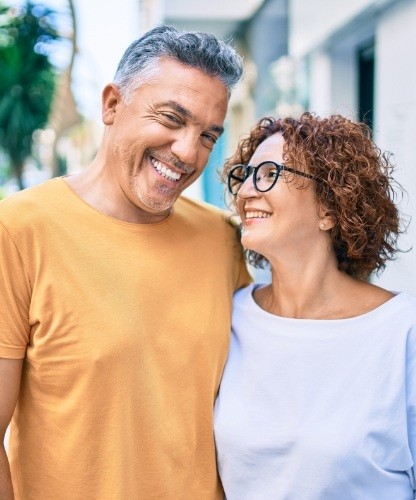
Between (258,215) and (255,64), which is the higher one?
(255,64)

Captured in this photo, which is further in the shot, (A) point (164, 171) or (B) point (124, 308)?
(A) point (164, 171)

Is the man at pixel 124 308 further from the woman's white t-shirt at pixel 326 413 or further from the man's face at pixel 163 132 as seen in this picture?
the woman's white t-shirt at pixel 326 413

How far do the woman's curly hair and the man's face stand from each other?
281 millimetres

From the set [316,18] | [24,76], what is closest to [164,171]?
[316,18]

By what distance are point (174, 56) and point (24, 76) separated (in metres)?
13.5

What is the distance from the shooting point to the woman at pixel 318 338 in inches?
72.5

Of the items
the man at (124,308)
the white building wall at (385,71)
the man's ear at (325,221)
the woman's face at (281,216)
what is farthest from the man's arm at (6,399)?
the white building wall at (385,71)

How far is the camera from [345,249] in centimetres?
218

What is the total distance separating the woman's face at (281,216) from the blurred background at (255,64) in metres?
0.49

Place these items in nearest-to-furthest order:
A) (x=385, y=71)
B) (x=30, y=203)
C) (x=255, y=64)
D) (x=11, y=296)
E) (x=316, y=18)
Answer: (x=11, y=296) → (x=30, y=203) → (x=385, y=71) → (x=316, y=18) → (x=255, y=64)

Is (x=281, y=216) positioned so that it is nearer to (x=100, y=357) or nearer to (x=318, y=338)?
(x=318, y=338)

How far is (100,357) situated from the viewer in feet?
6.04

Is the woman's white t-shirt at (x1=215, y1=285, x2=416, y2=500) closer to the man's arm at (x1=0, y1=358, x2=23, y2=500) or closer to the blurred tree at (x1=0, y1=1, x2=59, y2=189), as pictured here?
the man's arm at (x1=0, y1=358, x2=23, y2=500)

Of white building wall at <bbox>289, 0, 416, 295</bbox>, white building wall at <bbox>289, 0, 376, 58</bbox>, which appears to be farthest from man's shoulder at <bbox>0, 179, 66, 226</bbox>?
white building wall at <bbox>289, 0, 376, 58</bbox>
